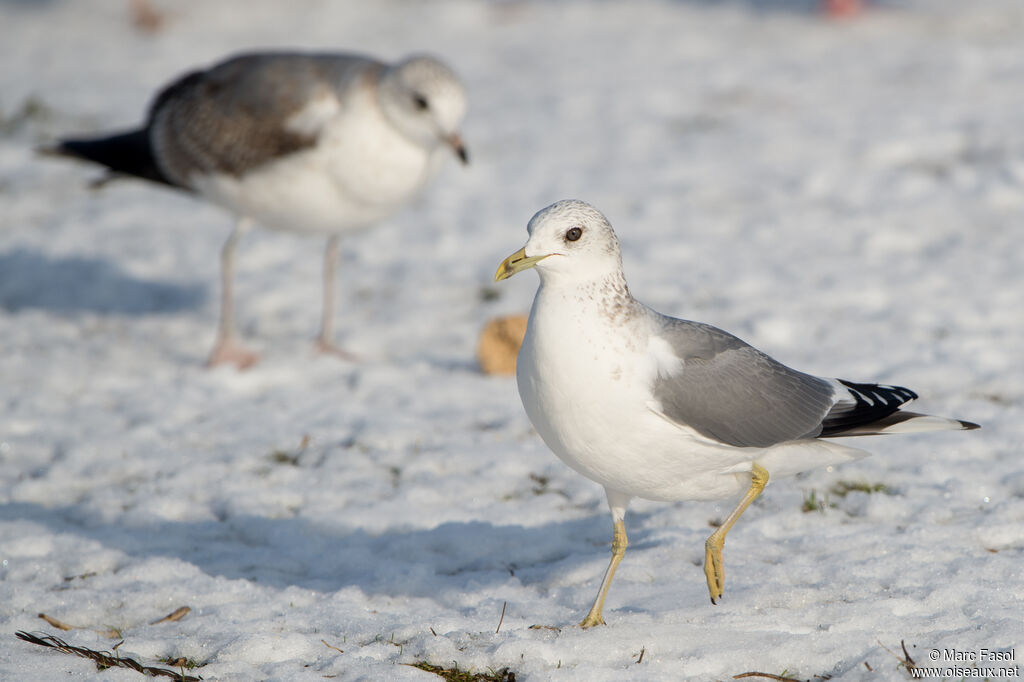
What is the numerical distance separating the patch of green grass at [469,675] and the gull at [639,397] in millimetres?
428

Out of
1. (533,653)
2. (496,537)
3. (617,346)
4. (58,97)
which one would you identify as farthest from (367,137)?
(58,97)

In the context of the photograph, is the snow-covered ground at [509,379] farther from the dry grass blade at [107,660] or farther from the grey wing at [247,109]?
the grey wing at [247,109]

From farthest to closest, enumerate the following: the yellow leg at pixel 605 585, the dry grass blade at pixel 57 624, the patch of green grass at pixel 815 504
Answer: the patch of green grass at pixel 815 504 < the dry grass blade at pixel 57 624 < the yellow leg at pixel 605 585

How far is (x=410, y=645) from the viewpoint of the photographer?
3.92 metres

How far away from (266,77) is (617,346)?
165 inches

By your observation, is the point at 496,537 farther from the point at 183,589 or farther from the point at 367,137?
the point at 367,137

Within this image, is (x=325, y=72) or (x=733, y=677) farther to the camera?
(x=325, y=72)

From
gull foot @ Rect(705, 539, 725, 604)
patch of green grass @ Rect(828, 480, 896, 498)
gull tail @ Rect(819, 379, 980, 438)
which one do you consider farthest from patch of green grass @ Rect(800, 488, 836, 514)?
gull foot @ Rect(705, 539, 725, 604)

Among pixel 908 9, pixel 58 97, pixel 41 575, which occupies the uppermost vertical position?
pixel 908 9

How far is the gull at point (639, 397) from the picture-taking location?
3760 millimetres

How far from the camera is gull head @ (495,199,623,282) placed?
Result: 12.6ft

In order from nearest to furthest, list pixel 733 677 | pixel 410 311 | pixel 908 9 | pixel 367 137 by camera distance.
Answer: pixel 733 677
pixel 367 137
pixel 410 311
pixel 908 9

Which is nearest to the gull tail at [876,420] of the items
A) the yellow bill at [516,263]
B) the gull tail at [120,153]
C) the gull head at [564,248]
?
the gull head at [564,248]

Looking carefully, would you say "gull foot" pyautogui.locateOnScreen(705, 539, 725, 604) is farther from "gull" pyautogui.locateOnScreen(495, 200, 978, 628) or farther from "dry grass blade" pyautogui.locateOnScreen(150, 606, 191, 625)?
"dry grass blade" pyautogui.locateOnScreen(150, 606, 191, 625)
